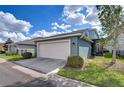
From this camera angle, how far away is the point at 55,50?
50.7 feet

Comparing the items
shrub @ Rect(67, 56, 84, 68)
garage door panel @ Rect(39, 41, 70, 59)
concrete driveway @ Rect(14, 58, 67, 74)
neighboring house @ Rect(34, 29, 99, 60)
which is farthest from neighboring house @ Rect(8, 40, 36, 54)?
shrub @ Rect(67, 56, 84, 68)

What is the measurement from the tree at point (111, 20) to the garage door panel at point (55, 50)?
3938mm

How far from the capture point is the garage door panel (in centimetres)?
1420

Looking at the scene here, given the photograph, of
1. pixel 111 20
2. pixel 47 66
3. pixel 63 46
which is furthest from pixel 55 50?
pixel 111 20

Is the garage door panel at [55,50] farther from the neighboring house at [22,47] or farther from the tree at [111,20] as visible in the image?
the neighboring house at [22,47]

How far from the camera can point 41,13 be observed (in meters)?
13.7

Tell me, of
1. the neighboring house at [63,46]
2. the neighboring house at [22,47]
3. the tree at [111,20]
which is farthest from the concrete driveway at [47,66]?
the neighboring house at [22,47]

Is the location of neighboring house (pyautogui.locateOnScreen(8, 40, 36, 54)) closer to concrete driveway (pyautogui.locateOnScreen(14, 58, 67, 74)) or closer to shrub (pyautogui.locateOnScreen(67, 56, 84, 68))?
concrete driveway (pyautogui.locateOnScreen(14, 58, 67, 74))

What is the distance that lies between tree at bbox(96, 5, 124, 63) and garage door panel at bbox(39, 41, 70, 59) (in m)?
3.94

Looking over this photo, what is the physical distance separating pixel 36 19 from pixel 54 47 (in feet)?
12.2

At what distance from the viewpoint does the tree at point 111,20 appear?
40.8 ft

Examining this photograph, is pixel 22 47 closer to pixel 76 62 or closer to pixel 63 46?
pixel 63 46

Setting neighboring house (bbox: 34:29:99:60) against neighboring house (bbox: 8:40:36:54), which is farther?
neighboring house (bbox: 8:40:36:54)
